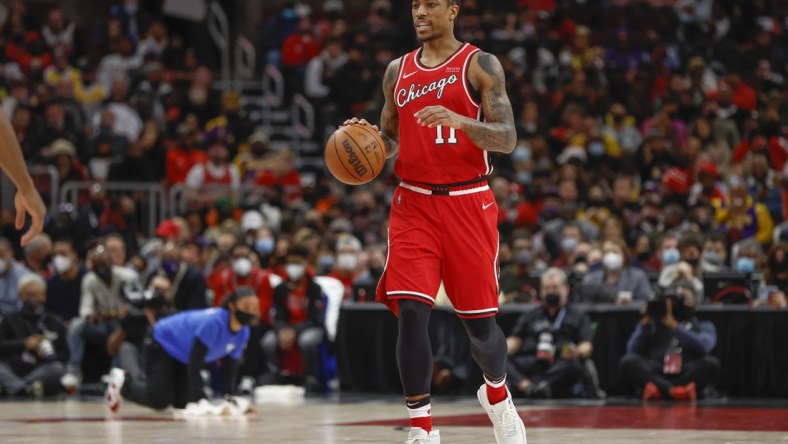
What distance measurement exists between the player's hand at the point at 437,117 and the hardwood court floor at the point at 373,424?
240cm

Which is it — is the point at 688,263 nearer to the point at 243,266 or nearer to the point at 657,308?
the point at 657,308

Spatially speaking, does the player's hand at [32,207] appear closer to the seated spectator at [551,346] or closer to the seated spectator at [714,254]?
the seated spectator at [551,346]

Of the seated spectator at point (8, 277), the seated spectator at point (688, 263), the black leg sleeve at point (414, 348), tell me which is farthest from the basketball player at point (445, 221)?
the seated spectator at point (8, 277)

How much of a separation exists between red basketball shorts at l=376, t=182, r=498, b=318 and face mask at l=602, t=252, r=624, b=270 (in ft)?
24.9

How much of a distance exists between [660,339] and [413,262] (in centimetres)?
688

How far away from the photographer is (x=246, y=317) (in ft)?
38.1

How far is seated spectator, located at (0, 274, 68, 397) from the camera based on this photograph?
1504 centimetres

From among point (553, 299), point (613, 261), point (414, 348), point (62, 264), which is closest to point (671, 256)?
point (613, 261)

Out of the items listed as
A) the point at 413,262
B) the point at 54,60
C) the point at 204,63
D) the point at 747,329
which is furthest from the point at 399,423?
the point at 204,63

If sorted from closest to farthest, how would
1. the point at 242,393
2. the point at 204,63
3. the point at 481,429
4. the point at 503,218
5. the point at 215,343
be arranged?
the point at 481,429 → the point at 215,343 → the point at 242,393 → the point at 503,218 → the point at 204,63

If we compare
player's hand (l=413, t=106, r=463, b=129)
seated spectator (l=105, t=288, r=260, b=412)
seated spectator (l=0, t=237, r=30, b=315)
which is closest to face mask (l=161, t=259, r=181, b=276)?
seated spectator (l=0, t=237, r=30, b=315)

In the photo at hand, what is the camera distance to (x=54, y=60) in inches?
913

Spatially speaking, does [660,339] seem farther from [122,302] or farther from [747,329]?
[122,302]

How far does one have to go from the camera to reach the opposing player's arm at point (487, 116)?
7.21 m
